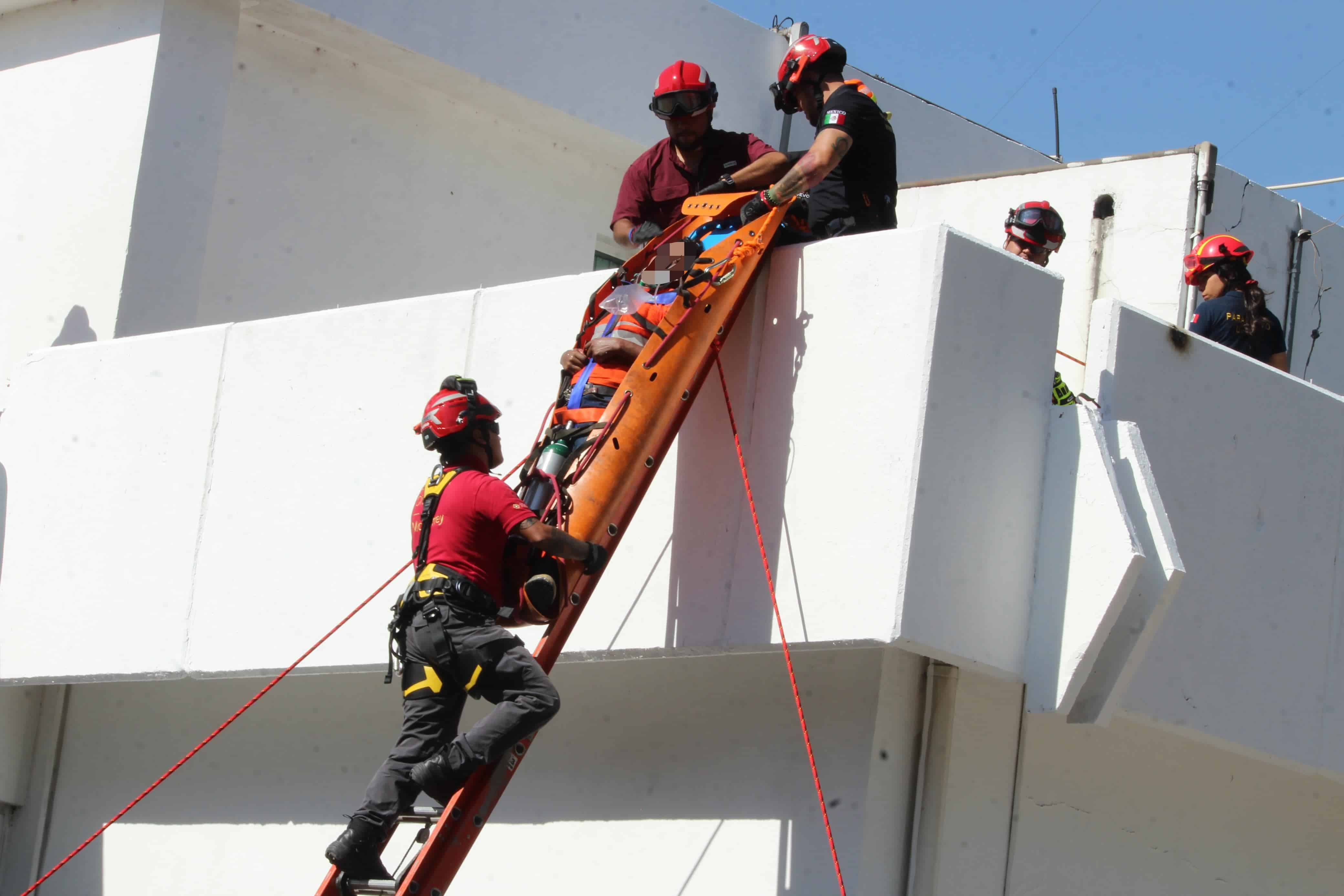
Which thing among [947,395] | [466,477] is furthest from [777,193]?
[466,477]

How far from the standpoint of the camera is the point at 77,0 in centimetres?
1070

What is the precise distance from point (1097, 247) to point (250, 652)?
16.6 feet

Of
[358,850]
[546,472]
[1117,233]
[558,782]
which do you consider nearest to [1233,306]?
[1117,233]

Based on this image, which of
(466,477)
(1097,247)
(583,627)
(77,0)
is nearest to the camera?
(466,477)

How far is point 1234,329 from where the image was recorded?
7.72 m

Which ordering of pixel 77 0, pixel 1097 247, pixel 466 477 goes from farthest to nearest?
pixel 77 0, pixel 1097 247, pixel 466 477

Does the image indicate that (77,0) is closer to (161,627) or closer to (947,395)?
(161,627)

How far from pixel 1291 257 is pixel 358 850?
22.6 ft

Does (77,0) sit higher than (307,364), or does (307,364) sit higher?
(77,0)

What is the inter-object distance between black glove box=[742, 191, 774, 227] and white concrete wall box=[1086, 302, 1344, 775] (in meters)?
1.37

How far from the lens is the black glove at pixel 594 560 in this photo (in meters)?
5.78

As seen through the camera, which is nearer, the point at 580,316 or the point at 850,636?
the point at 850,636

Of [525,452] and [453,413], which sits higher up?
[525,452]

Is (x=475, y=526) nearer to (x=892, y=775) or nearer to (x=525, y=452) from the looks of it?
(x=525, y=452)
